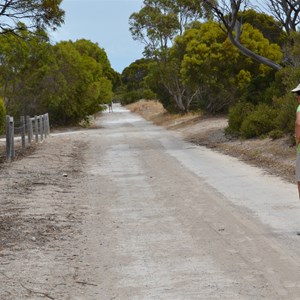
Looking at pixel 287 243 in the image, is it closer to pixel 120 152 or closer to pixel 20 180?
pixel 20 180

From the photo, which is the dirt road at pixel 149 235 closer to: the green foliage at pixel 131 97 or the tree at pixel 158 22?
the tree at pixel 158 22

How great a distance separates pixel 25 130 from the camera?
80.7 ft

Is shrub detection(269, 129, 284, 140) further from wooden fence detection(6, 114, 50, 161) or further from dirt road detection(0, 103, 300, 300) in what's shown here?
wooden fence detection(6, 114, 50, 161)

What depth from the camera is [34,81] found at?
40.7 meters

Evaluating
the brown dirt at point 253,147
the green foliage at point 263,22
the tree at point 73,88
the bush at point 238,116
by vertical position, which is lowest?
the brown dirt at point 253,147

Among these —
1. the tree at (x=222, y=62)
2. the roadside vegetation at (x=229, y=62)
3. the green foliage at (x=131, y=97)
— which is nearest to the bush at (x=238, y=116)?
the roadside vegetation at (x=229, y=62)

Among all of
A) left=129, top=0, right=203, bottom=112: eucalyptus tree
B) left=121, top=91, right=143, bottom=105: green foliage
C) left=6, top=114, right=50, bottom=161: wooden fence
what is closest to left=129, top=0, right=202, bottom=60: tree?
left=129, top=0, right=203, bottom=112: eucalyptus tree

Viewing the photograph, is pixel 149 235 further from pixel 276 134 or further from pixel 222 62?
pixel 222 62

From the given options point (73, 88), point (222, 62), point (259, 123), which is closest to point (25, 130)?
point (259, 123)

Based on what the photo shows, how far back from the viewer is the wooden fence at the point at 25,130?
17.2 m

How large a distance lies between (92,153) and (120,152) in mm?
988

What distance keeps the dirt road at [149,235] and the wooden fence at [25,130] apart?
10.0 feet

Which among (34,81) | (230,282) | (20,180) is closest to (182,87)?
(34,81)

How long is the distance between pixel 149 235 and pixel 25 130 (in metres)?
18.1
